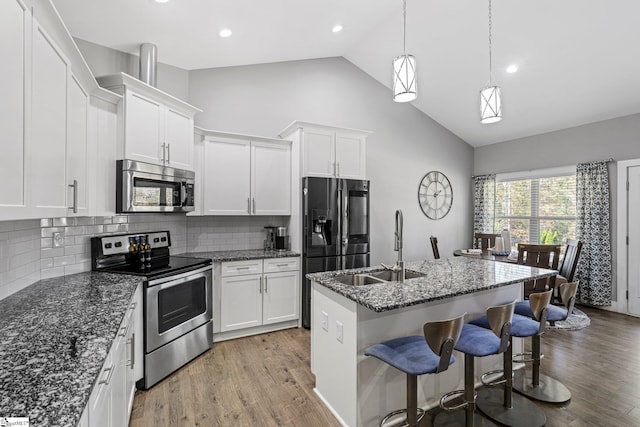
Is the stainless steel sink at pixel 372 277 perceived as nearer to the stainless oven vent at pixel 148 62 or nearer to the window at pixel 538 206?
the stainless oven vent at pixel 148 62

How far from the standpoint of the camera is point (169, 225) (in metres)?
3.59

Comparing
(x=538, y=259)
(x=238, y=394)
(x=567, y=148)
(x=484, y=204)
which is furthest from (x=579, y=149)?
(x=238, y=394)

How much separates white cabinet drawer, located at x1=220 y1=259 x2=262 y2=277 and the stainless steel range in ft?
0.89

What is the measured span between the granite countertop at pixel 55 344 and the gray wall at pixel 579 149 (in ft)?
19.4

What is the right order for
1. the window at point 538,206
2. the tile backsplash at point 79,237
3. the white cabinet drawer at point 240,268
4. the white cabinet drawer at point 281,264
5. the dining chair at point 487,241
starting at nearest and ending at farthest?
the tile backsplash at point 79,237, the white cabinet drawer at point 240,268, the white cabinet drawer at point 281,264, the window at point 538,206, the dining chair at point 487,241

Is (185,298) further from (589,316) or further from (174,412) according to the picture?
(589,316)

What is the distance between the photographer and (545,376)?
2627 millimetres

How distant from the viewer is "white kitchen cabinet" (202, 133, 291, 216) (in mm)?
3668

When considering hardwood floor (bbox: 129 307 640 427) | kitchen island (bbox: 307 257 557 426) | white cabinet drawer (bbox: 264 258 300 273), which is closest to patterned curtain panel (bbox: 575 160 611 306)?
hardwood floor (bbox: 129 307 640 427)

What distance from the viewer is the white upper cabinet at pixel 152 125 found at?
2.64m

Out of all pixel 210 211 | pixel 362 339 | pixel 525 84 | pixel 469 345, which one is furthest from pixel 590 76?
pixel 210 211

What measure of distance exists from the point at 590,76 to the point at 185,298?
17.4 ft

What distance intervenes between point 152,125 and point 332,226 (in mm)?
2224

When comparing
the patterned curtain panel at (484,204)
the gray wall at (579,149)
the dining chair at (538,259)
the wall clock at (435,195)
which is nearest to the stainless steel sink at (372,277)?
the dining chair at (538,259)
